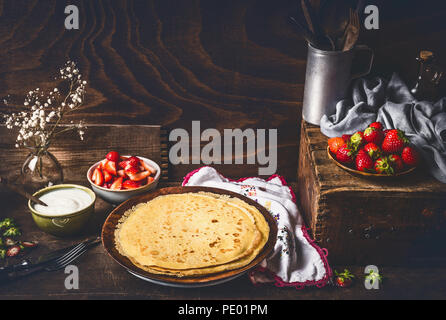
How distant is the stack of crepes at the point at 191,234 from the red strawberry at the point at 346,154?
0.34 metres

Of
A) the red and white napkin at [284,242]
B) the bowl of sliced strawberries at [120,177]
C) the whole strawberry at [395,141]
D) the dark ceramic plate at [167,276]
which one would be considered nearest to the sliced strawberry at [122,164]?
the bowl of sliced strawberries at [120,177]

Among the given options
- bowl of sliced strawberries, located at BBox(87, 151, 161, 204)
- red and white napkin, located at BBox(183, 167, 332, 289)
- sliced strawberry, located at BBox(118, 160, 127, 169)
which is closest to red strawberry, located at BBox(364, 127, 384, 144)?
red and white napkin, located at BBox(183, 167, 332, 289)

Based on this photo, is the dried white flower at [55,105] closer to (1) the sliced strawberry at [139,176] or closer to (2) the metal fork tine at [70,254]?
(1) the sliced strawberry at [139,176]

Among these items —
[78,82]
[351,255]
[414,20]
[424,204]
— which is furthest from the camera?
[78,82]

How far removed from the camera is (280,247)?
4.88 ft

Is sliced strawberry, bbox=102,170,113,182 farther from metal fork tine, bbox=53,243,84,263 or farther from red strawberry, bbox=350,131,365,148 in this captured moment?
red strawberry, bbox=350,131,365,148

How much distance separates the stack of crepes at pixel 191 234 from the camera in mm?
1321

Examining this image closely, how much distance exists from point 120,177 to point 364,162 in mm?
898

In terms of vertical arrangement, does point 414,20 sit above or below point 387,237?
above

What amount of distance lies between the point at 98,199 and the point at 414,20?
4.71ft

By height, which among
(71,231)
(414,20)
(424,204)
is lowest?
(71,231)

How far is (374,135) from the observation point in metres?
1.47
